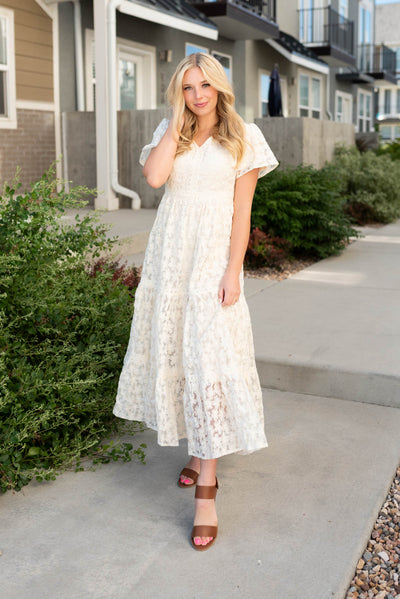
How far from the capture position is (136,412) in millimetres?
2857

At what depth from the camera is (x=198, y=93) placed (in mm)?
2572

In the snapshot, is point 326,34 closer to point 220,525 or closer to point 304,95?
point 304,95

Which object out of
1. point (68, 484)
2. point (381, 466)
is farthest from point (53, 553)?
point (381, 466)

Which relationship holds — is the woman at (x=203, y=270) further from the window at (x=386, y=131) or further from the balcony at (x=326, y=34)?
the window at (x=386, y=131)

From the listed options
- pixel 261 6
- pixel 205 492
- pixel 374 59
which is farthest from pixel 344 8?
pixel 205 492

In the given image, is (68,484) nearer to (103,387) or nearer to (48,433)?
(48,433)

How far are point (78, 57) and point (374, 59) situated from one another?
1838 centimetres

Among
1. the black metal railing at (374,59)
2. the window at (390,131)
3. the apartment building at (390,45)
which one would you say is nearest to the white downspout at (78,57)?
the black metal railing at (374,59)

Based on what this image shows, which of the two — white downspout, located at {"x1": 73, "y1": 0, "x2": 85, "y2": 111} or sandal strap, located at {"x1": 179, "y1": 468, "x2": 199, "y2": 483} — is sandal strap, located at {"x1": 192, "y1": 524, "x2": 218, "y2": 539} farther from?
white downspout, located at {"x1": 73, "y1": 0, "x2": 85, "y2": 111}

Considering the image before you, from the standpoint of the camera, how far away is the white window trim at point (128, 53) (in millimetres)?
10648

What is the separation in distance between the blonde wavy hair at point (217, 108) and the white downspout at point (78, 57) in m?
8.36

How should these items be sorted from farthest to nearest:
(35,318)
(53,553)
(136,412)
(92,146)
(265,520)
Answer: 1. (92,146)
2. (35,318)
3. (136,412)
4. (265,520)
5. (53,553)

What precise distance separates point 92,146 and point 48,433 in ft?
25.8

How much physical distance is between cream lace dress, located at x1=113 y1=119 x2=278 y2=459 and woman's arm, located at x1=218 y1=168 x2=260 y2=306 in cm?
2
